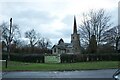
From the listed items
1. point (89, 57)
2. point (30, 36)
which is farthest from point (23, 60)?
point (30, 36)

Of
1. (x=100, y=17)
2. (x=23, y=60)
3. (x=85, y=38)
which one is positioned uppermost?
(x=100, y=17)

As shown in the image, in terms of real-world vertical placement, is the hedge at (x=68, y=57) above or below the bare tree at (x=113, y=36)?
below

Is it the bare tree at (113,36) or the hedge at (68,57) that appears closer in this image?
the hedge at (68,57)

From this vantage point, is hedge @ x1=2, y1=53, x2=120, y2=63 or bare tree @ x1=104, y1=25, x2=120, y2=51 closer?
hedge @ x1=2, y1=53, x2=120, y2=63

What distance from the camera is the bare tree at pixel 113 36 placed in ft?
242

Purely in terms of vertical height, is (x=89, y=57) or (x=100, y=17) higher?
(x=100, y=17)

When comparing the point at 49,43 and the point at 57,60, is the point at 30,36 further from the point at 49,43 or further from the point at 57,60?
the point at 57,60

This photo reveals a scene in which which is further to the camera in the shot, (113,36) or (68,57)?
(113,36)

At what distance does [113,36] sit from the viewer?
250 ft

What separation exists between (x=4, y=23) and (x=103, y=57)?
44.7m

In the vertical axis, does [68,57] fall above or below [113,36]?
below

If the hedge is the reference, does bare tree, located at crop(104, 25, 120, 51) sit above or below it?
above

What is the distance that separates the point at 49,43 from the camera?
121 m

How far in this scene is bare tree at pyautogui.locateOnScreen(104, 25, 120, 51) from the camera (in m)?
73.7
